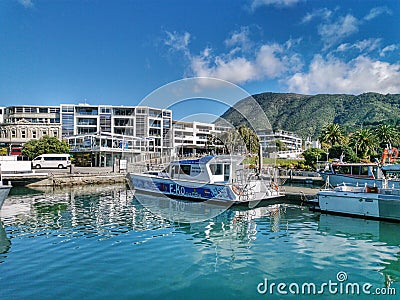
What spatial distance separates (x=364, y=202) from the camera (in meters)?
16.9

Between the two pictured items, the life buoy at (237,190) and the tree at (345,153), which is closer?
the life buoy at (237,190)

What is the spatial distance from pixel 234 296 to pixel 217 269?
1.81m

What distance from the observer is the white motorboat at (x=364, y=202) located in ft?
52.7

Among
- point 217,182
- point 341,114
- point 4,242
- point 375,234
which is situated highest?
point 341,114

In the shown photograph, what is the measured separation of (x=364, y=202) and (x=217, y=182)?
8.62m

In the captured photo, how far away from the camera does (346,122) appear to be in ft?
568

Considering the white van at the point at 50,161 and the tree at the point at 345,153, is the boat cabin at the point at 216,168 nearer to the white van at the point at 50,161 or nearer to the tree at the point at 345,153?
the white van at the point at 50,161

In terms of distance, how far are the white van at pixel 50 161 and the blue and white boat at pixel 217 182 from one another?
26.7 m

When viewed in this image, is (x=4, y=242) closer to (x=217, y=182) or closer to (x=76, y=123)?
(x=217, y=182)

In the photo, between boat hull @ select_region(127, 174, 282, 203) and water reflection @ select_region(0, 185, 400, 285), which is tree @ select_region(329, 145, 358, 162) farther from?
water reflection @ select_region(0, 185, 400, 285)

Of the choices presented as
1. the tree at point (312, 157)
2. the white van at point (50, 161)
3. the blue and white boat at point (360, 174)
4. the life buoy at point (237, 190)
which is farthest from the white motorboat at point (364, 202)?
the white van at point (50, 161)

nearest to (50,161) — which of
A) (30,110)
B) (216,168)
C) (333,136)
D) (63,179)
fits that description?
(63,179)

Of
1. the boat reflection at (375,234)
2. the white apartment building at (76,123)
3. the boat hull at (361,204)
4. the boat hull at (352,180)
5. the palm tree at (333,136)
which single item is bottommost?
the boat reflection at (375,234)

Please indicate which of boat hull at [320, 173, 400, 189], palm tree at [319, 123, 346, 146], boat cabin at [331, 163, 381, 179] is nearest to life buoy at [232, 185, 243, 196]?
boat hull at [320, 173, 400, 189]
